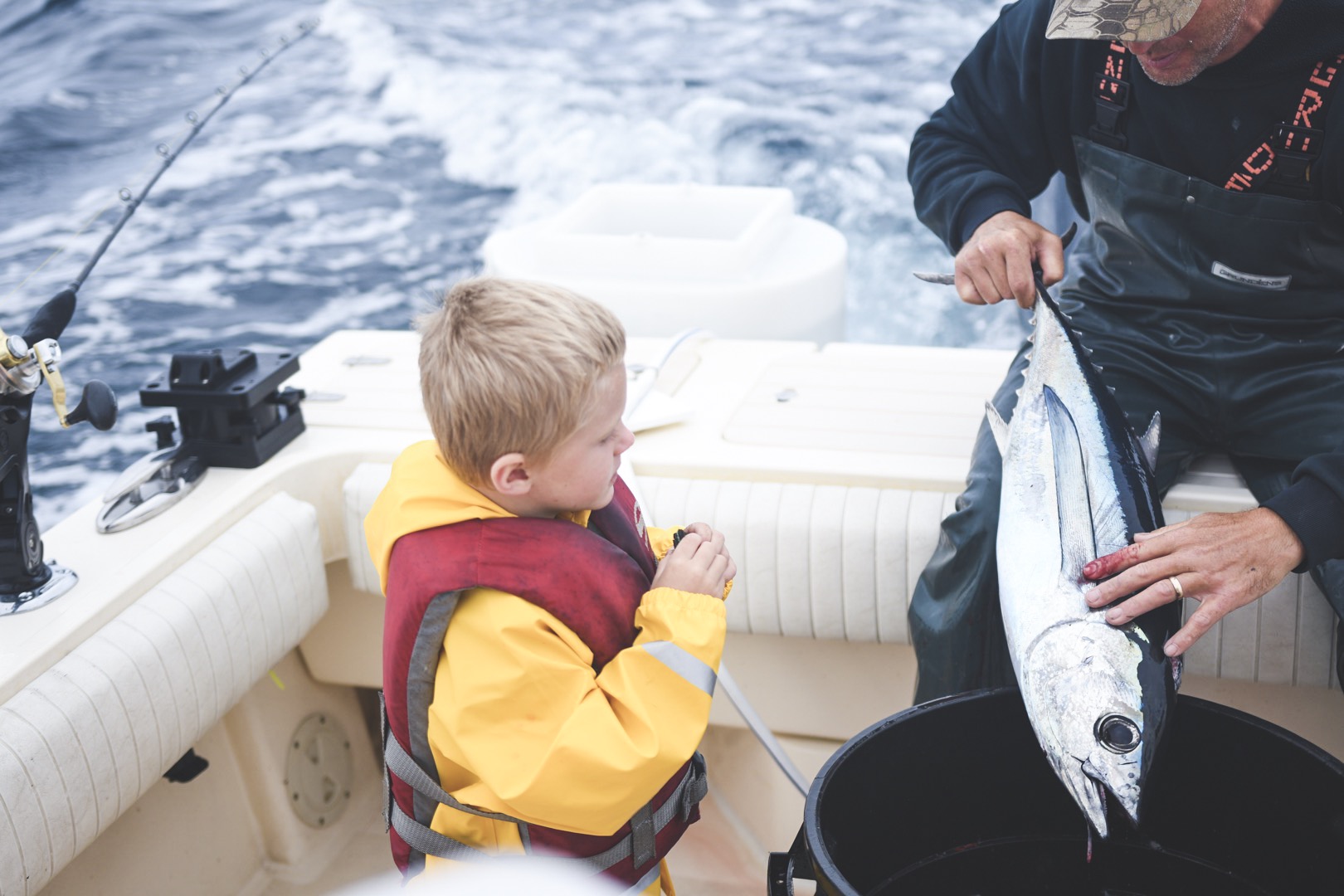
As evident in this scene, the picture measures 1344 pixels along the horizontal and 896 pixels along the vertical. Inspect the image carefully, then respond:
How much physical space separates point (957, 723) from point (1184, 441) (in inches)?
27.5

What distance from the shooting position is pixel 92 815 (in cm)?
153

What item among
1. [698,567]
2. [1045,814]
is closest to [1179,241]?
[1045,814]

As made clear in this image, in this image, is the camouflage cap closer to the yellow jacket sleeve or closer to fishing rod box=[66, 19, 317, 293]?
the yellow jacket sleeve

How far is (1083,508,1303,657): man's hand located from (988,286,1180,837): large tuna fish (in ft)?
0.08

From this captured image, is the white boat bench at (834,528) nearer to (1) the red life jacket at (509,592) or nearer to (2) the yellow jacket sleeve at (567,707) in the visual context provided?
(1) the red life jacket at (509,592)

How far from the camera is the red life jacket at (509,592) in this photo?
1.14m

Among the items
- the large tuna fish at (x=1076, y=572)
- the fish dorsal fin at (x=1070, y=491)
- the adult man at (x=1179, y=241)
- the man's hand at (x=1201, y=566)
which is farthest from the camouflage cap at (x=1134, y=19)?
A: the man's hand at (x=1201, y=566)

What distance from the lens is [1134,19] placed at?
1.49 metres

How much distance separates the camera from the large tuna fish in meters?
1.13

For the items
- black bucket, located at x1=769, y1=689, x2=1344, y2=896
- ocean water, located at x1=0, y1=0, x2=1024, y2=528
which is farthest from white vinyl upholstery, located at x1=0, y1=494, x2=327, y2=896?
ocean water, located at x1=0, y1=0, x2=1024, y2=528

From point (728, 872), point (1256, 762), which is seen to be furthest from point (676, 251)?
point (1256, 762)

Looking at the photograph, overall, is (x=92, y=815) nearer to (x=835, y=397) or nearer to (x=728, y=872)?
(x=728, y=872)

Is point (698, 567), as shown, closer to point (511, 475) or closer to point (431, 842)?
point (511, 475)

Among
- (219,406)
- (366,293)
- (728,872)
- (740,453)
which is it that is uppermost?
(219,406)
